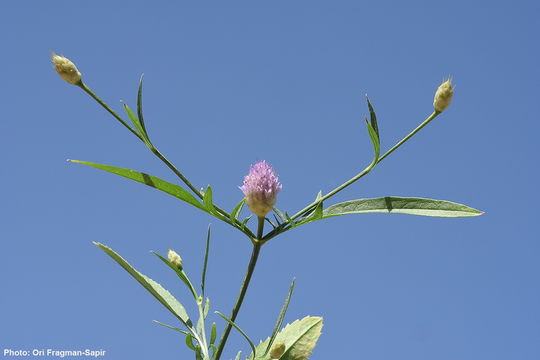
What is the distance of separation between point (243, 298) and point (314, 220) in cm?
19

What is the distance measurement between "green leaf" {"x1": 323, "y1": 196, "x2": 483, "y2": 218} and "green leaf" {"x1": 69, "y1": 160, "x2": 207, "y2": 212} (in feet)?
0.93

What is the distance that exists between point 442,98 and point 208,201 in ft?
→ 1.57

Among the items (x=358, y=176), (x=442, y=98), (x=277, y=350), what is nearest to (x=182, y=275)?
(x=277, y=350)

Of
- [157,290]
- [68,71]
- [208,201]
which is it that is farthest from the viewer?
[157,290]

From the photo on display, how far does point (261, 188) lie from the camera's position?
1.05m

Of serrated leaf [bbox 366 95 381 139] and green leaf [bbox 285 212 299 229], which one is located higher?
serrated leaf [bbox 366 95 381 139]

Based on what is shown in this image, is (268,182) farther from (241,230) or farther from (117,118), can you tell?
(117,118)

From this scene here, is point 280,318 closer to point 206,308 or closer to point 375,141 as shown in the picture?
point 206,308

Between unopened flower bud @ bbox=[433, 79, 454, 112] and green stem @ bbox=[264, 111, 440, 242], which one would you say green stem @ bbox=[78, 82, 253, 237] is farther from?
unopened flower bud @ bbox=[433, 79, 454, 112]

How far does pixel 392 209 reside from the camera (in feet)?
3.77

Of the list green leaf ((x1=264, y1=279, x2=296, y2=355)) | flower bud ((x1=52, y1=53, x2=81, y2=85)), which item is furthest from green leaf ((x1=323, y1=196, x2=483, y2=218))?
flower bud ((x1=52, y1=53, x2=81, y2=85))

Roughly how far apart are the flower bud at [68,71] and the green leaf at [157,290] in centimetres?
31

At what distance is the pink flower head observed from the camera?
3.44ft

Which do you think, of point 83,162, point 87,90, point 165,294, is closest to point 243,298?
point 165,294
